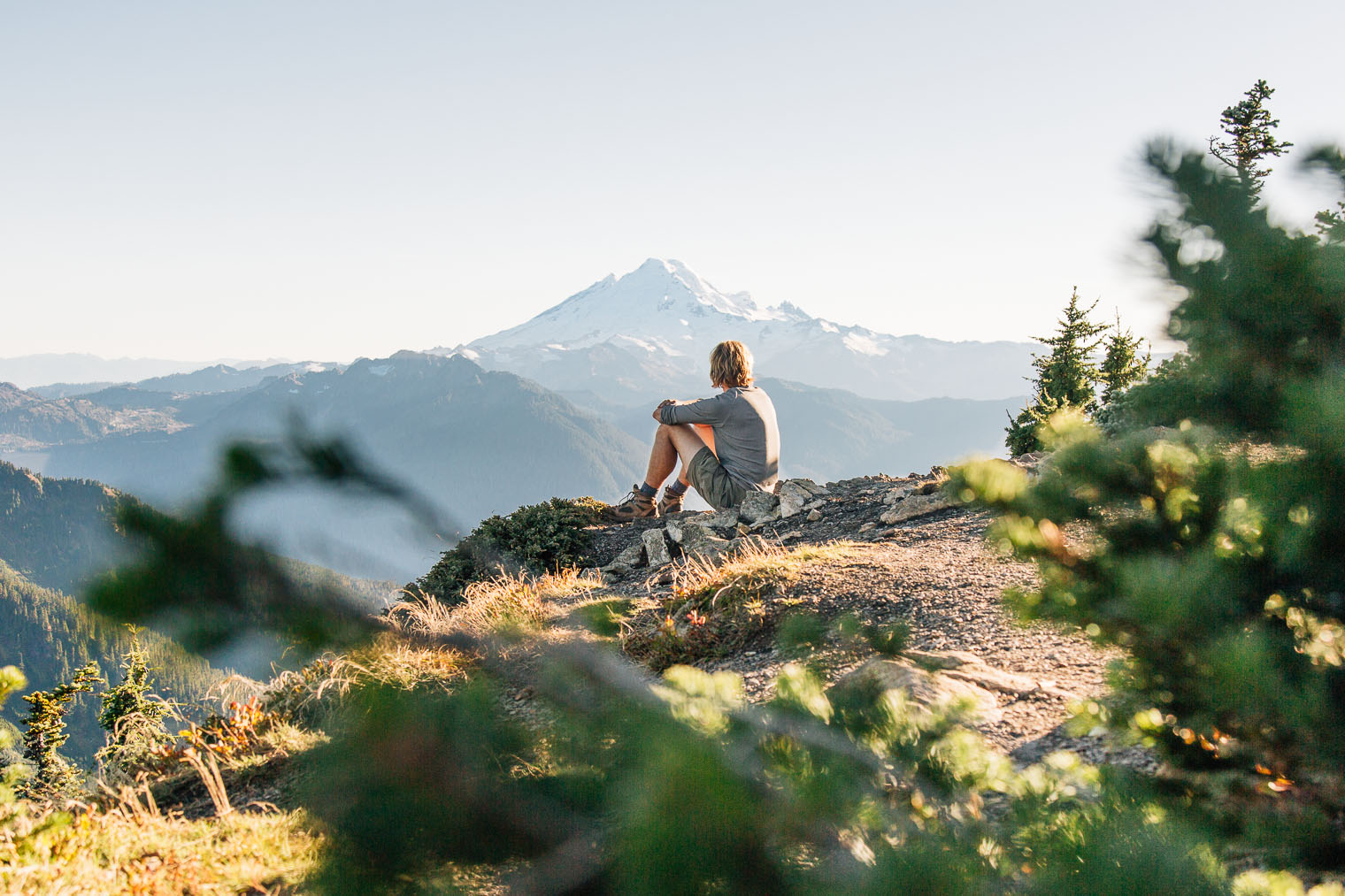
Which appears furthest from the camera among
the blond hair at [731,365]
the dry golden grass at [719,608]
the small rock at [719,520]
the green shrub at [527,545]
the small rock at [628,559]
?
the blond hair at [731,365]

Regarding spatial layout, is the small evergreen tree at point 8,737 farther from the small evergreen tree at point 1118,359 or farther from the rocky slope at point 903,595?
the small evergreen tree at point 1118,359

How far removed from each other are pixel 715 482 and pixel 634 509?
1.45 metres

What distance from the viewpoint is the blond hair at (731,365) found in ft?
25.5

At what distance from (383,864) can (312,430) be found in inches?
18.4

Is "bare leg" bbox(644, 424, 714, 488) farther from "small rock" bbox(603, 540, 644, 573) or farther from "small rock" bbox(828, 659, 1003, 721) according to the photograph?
"small rock" bbox(828, 659, 1003, 721)

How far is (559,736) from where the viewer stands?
2.72ft

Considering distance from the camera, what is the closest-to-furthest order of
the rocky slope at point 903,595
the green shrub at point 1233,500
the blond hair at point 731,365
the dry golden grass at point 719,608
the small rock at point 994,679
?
the green shrub at point 1233,500 → the rocky slope at point 903,595 → the small rock at point 994,679 → the dry golden grass at point 719,608 → the blond hair at point 731,365

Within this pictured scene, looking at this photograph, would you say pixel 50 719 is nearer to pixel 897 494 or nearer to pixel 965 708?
pixel 897 494

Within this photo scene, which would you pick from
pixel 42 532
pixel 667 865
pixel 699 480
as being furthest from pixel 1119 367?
pixel 42 532

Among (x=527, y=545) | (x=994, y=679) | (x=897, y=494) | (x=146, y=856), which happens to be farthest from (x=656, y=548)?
(x=146, y=856)

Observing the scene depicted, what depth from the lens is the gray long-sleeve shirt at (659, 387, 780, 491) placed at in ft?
24.7

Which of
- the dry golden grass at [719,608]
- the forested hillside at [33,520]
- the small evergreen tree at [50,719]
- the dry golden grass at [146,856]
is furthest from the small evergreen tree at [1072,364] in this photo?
the forested hillside at [33,520]

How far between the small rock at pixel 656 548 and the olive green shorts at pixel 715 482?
817mm

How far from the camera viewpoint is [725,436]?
7.83 meters
